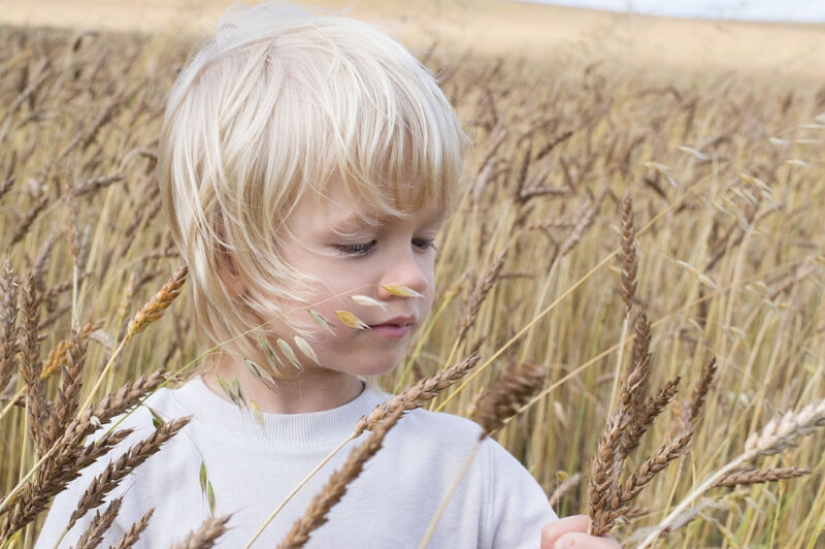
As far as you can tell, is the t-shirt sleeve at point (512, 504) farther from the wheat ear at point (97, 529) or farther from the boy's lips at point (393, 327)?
the wheat ear at point (97, 529)

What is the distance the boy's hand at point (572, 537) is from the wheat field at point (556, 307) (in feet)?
0.14

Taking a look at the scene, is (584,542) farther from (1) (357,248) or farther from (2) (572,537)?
(1) (357,248)

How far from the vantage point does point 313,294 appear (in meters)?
1.07

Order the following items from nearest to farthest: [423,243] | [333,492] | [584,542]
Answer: [333,492], [584,542], [423,243]

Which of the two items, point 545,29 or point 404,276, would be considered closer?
point 404,276

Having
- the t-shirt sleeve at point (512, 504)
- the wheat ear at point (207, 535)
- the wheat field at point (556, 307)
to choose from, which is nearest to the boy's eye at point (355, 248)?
the wheat field at point (556, 307)

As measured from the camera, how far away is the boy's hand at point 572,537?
78 cm

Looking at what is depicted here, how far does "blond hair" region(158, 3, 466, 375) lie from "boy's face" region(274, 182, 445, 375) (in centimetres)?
2

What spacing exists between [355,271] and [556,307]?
47.2 inches

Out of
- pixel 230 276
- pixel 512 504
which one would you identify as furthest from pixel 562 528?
pixel 230 276

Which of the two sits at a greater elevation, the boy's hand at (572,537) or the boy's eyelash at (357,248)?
the boy's eyelash at (357,248)

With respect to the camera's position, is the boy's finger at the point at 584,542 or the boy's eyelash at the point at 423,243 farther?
the boy's eyelash at the point at 423,243

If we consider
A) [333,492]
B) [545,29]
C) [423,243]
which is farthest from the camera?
[545,29]

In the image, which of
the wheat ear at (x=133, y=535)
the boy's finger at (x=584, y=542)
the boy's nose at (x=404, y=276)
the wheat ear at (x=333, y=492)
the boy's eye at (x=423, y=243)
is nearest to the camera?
the wheat ear at (x=333, y=492)
